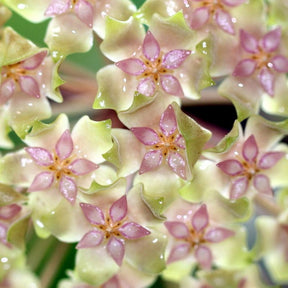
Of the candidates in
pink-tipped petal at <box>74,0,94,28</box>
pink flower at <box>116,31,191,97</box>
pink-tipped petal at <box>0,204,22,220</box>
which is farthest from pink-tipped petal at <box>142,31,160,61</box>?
pink-tipped petal at <box>0,204,22,220</box>

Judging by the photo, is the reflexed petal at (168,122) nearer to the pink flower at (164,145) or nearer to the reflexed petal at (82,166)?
the pink flower at (164,145)

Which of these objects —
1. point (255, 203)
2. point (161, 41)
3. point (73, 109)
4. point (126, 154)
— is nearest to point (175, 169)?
point (126, 154)

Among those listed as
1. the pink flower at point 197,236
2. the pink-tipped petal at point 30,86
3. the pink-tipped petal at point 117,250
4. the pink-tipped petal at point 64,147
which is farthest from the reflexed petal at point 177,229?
the pink-tipped petal at point 30,86

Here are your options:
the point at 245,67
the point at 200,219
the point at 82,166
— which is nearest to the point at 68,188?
the point at 82,166

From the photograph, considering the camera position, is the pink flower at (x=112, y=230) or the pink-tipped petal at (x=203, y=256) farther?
the pink-tipped petal at (x=203, y=256)

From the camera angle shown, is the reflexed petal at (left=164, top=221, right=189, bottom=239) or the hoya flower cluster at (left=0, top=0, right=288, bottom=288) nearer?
the hoya flower cluster at (left=0, top=0, right=288, bottom=288)

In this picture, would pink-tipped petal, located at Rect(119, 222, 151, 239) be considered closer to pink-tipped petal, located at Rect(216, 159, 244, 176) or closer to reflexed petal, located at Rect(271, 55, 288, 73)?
pink-tipped petal, located at Rect(216, 159, 244, 176)
